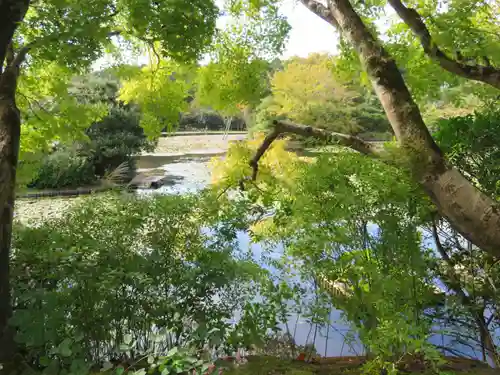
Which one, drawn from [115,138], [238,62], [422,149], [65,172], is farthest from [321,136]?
[115,138]

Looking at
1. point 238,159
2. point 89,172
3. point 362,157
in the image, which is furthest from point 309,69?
point 362,157

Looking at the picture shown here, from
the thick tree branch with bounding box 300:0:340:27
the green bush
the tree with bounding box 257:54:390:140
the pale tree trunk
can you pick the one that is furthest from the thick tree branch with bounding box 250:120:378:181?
the green bush

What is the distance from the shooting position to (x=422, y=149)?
71.2 inches

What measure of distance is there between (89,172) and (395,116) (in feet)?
30.0

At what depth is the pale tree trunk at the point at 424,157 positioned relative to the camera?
1694 millimetres

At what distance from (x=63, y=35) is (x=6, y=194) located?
0.74 m

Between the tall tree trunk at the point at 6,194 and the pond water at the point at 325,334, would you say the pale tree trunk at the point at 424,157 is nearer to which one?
the pond water at the point at 325,334

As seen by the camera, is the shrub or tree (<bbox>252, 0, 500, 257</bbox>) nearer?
tree (<bbox>252, 0, 500, 257</bbox>)

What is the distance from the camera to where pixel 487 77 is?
7.37 ft

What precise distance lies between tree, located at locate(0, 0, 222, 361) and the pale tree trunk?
0.82 m

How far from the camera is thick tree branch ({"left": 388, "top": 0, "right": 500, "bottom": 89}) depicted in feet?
7.13

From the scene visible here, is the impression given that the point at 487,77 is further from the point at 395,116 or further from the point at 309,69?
the point at 309,69

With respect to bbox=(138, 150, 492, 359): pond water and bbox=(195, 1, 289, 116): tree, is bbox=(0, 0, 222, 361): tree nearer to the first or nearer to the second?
bbox=(138, 150, 492, 359): pond water

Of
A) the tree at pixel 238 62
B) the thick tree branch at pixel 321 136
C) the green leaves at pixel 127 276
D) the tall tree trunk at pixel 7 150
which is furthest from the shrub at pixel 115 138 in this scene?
the tall tree trunk at pixel 7 150
